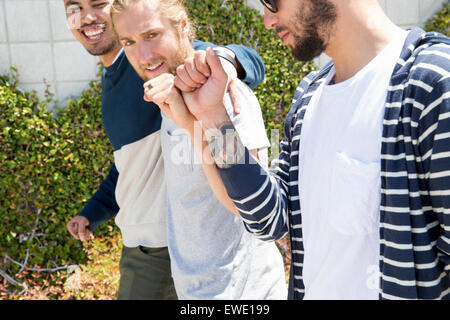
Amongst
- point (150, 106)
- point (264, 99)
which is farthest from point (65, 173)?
point (150, 106)

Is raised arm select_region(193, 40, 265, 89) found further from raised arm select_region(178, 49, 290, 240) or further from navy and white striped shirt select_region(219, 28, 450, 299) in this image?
navy and white striped shirt select_region(219, 28, 450, 299)

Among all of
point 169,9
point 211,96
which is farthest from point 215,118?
point 169,9

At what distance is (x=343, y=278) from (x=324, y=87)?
56 cm

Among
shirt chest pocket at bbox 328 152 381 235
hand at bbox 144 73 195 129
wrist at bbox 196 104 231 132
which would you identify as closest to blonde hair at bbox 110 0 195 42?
hand at bbox 144 73 195 129

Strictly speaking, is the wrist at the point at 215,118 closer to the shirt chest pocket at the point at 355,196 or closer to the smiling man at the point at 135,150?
the shirt chest pocket at the point at 355,196

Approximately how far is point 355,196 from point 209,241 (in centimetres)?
67

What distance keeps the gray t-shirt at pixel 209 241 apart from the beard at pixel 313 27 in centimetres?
36

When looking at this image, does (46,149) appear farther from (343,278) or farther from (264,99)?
(343,278)

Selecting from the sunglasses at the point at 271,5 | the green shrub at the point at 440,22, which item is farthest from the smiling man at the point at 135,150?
the green shrub at the point at 440,22

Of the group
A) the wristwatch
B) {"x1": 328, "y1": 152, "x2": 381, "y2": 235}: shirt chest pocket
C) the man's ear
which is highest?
the man's ear

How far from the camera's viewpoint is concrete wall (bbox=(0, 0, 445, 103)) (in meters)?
4.05

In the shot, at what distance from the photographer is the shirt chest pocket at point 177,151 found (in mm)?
1799

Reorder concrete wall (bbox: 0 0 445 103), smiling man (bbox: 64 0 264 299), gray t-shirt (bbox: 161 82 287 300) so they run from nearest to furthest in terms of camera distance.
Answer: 1. gray t-shirt (bbox: 161 82 287 300)
2. smiling man (bbox: 64 0 264 299)
3. concrete wall (bbox: 0 0 445 103)
